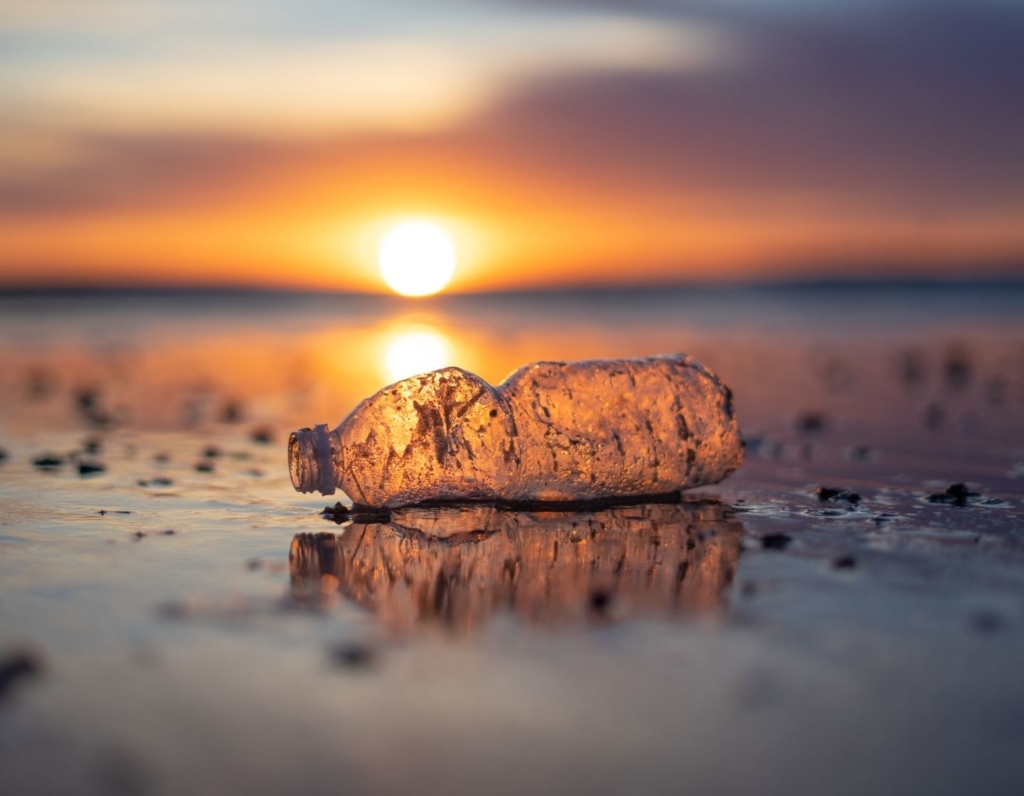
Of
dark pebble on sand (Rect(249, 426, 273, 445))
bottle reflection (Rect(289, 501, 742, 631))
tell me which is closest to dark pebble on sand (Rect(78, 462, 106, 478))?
dark pebble on sand (Rect(249, 426, 273, 445))

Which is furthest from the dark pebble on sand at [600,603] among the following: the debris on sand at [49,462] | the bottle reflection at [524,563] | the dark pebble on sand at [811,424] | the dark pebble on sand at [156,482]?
the dark pebble on sand at [811,424]

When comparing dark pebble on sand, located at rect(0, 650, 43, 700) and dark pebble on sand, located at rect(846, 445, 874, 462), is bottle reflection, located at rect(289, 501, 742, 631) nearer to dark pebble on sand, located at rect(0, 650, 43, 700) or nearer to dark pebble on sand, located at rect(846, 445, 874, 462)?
dark pebble on sand, located at rect(0, 650, 43, 700)

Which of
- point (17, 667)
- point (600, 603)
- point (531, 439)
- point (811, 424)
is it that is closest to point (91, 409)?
point (531, 439)

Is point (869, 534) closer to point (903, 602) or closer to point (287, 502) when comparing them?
point (903, 602)

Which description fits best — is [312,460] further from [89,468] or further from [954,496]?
[954,496]

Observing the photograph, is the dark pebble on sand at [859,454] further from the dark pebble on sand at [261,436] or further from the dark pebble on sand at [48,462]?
the dark pebble on sand at [48,462]
